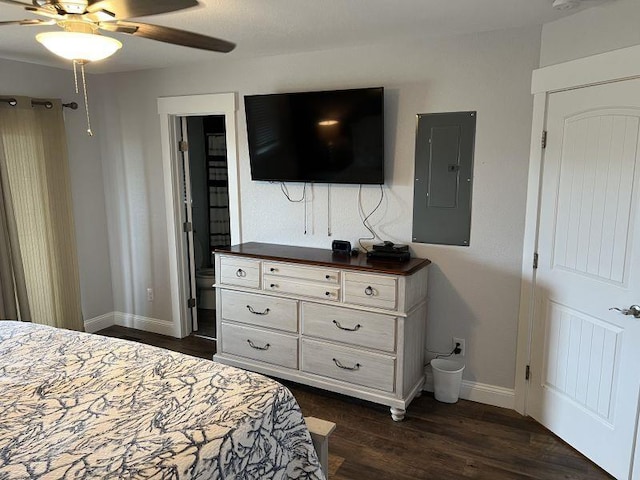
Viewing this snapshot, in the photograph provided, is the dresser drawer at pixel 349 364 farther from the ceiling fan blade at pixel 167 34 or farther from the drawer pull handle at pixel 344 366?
the ceiling fan blade at pixel 167 34

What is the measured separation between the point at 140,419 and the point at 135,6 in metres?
1.40

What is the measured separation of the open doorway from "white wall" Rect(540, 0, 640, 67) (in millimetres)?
3303

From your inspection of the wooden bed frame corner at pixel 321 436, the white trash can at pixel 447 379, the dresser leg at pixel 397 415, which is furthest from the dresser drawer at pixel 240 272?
the wooden bed frame corner at pixel 321 436

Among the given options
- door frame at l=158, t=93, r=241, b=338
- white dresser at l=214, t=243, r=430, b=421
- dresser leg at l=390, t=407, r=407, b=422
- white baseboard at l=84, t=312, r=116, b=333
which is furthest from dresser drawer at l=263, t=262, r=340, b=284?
white baseboard at l=84, t=312, r=116, b=333

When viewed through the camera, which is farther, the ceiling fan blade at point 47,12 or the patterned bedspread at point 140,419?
the ceiling fan blade at point 47,12

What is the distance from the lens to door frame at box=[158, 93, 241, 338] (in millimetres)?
3824

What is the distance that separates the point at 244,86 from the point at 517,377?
9.21 ft

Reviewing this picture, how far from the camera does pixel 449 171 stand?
3084 millimetres

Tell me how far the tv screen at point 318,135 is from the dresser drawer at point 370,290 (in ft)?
2.21

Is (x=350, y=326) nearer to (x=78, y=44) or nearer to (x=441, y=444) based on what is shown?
(x=441, y=444)

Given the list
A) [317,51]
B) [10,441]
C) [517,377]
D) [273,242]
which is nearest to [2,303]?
[273,242]

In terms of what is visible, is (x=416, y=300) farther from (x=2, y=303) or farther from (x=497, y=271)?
(x=2, y=303)

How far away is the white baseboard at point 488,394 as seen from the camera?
310 cm

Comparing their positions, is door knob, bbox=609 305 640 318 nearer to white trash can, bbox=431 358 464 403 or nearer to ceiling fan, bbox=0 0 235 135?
white trash can, bbox=431 358 464 403
